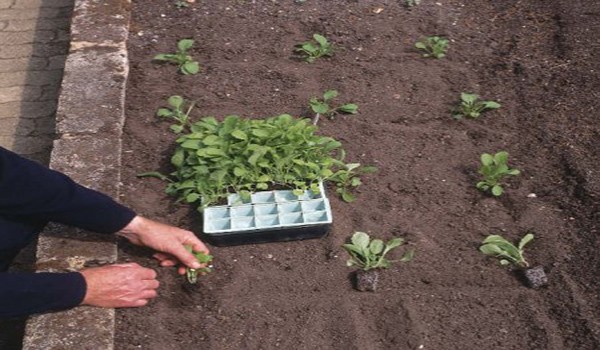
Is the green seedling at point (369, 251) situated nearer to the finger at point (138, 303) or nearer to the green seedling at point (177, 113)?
the finger at point (138, 303)

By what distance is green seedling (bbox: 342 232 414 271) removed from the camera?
3.12 meters

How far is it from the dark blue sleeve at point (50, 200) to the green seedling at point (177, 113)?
0.81 m

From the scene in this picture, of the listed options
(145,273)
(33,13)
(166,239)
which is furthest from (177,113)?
(33,13)

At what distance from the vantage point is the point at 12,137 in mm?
4430

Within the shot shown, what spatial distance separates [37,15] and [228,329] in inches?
132

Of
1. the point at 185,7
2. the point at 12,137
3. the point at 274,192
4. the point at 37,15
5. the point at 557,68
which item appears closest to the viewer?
the point at 274,192

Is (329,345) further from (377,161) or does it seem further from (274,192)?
(377,161)

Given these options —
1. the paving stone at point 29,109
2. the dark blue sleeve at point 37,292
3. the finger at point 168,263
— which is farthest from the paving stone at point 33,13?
the dark blue sleeve at point 37,292

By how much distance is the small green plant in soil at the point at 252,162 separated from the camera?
3.31 m

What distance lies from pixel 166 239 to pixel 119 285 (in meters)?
0.26

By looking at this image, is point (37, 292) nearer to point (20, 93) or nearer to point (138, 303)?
point (138, 303)

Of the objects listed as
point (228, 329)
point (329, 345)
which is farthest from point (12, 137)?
point (329, 345)

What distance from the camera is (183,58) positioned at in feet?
14.0

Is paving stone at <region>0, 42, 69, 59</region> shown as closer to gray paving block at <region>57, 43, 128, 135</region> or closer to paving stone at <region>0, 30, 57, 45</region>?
paving stone at <region>0, 30, 57, 45</region>
